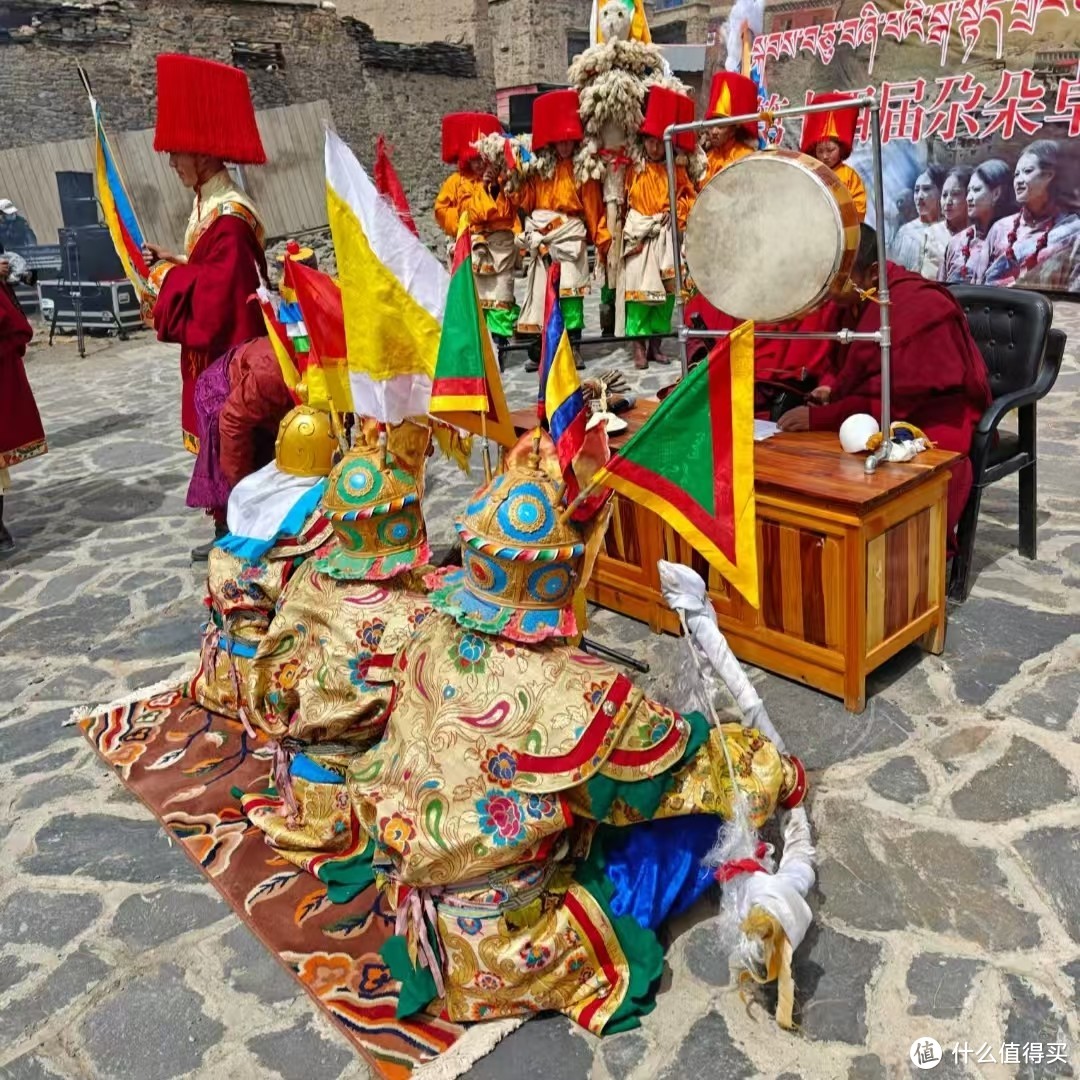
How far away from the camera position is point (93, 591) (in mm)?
5148

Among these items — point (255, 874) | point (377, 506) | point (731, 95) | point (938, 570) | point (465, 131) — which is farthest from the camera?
point (465, 131)

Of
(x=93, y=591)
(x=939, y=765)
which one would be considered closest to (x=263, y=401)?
(x=93, y=591)

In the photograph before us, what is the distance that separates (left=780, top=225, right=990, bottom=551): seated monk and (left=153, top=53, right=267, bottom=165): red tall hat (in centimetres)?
290

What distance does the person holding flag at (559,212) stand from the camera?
7.59 metres

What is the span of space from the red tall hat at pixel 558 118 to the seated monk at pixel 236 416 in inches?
171

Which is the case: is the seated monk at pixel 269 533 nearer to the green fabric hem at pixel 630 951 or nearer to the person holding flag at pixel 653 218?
the green fabric hem at pixel 630 951

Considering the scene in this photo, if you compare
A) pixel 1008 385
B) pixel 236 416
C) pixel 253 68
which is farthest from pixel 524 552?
pixel 253 68

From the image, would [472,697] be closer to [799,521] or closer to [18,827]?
[799,521]

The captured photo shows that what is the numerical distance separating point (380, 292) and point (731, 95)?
209 inches

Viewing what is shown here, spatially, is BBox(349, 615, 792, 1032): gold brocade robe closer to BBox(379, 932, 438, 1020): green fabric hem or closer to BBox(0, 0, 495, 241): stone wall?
BBox(379, 932, 438, 1020): green fabric hem

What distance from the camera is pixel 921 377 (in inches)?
150

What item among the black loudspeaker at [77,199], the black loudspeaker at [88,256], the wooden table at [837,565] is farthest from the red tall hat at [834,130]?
the black loudspeaker at [77,199]

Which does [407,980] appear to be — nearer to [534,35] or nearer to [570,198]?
[570,198]

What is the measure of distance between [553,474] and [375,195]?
0.81 metres
